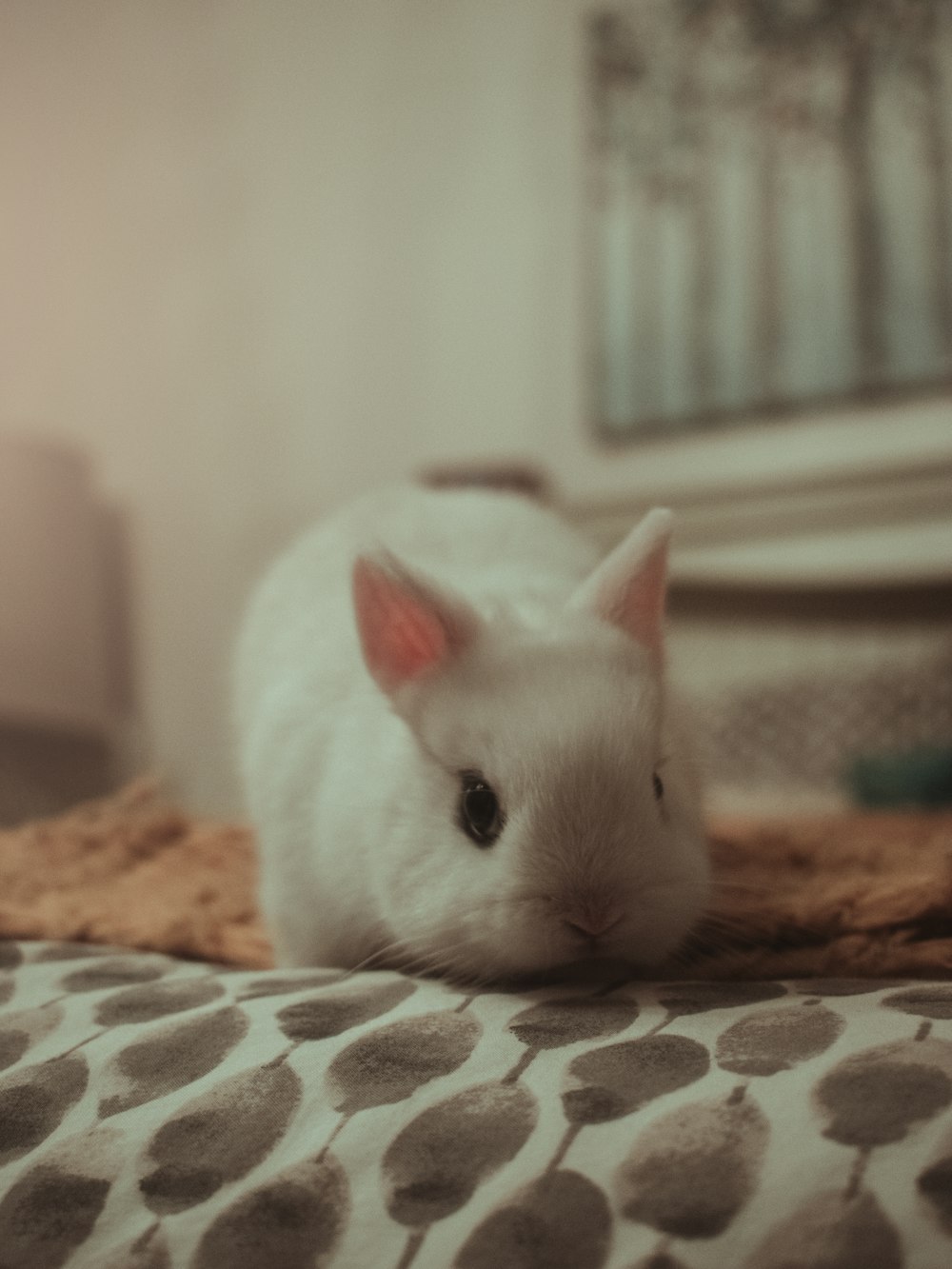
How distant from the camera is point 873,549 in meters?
2.60

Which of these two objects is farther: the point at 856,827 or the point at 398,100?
the point at 398,100

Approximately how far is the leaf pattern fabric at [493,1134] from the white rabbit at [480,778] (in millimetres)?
87

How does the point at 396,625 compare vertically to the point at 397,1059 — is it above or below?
above

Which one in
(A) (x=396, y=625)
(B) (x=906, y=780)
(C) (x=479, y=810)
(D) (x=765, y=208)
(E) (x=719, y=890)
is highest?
(D) (x=765, y=208)

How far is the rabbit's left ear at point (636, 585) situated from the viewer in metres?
1.04

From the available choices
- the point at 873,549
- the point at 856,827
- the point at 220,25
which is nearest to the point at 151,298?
the point at 220,25

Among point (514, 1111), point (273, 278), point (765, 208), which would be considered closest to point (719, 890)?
point (514, 1111)

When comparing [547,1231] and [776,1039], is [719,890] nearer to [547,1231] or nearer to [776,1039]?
[776,1039]

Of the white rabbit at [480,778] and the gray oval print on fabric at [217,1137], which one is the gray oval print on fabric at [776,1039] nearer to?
the white rabbit at [480,778]

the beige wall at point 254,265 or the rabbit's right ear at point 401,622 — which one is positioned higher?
the beige wall at point 254,265

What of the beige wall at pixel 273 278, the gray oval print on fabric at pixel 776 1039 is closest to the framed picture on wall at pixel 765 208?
the beige wall at pixel 273 278

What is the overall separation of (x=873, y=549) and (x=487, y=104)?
5.37ft

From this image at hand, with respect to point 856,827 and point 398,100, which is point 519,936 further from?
point 398,100

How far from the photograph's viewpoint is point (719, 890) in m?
1.10
